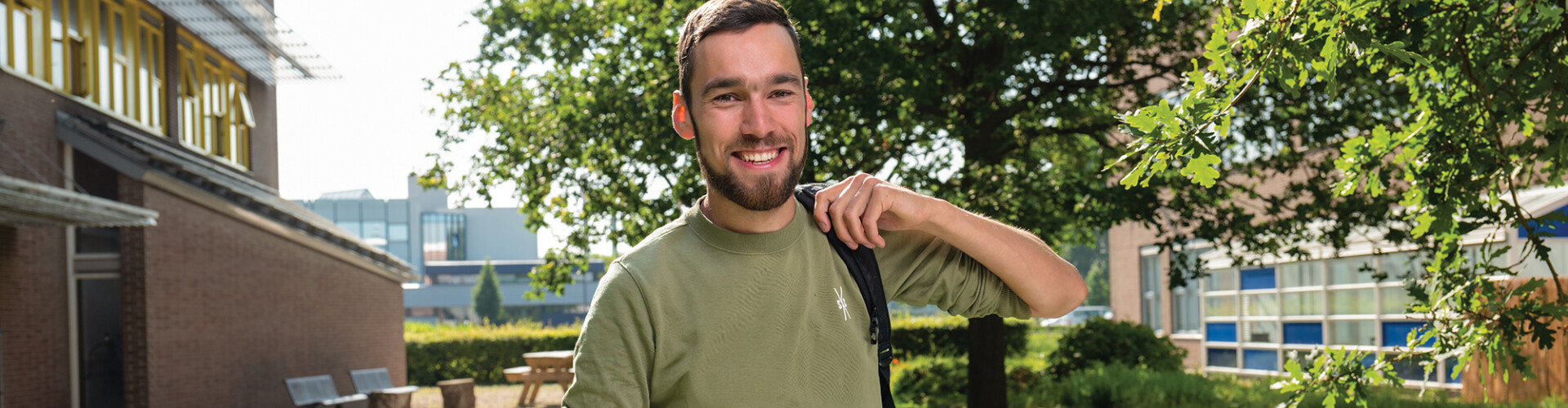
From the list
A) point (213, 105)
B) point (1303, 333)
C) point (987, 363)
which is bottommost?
point (1303, 333)

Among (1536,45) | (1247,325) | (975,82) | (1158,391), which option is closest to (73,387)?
(975,82)

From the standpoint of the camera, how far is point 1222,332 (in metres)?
23.2

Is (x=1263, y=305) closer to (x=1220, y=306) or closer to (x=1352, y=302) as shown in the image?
(x=1220, y=306)

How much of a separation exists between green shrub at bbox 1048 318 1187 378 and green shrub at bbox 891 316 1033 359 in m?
4.24

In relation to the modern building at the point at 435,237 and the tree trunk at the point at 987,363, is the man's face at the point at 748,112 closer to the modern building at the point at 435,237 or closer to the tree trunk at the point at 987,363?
the tree trunk at the point at 987,363

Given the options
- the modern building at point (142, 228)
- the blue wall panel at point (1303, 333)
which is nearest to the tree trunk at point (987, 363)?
the modern building at point (142, 228)

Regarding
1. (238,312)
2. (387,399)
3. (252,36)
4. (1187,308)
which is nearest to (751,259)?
(238,312)

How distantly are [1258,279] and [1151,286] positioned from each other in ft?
20.6

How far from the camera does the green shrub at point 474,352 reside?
26.5 m

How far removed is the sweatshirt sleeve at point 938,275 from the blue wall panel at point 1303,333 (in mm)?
19548

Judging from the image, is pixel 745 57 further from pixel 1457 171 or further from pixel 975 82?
pixel 975 82

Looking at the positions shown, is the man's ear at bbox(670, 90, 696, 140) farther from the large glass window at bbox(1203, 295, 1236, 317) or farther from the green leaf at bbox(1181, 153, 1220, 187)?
the large glass window at bbox(1203, 295, 1236, 317)

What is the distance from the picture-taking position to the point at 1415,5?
12.0 feet

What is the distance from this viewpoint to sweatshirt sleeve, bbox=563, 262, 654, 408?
62.0 inches
